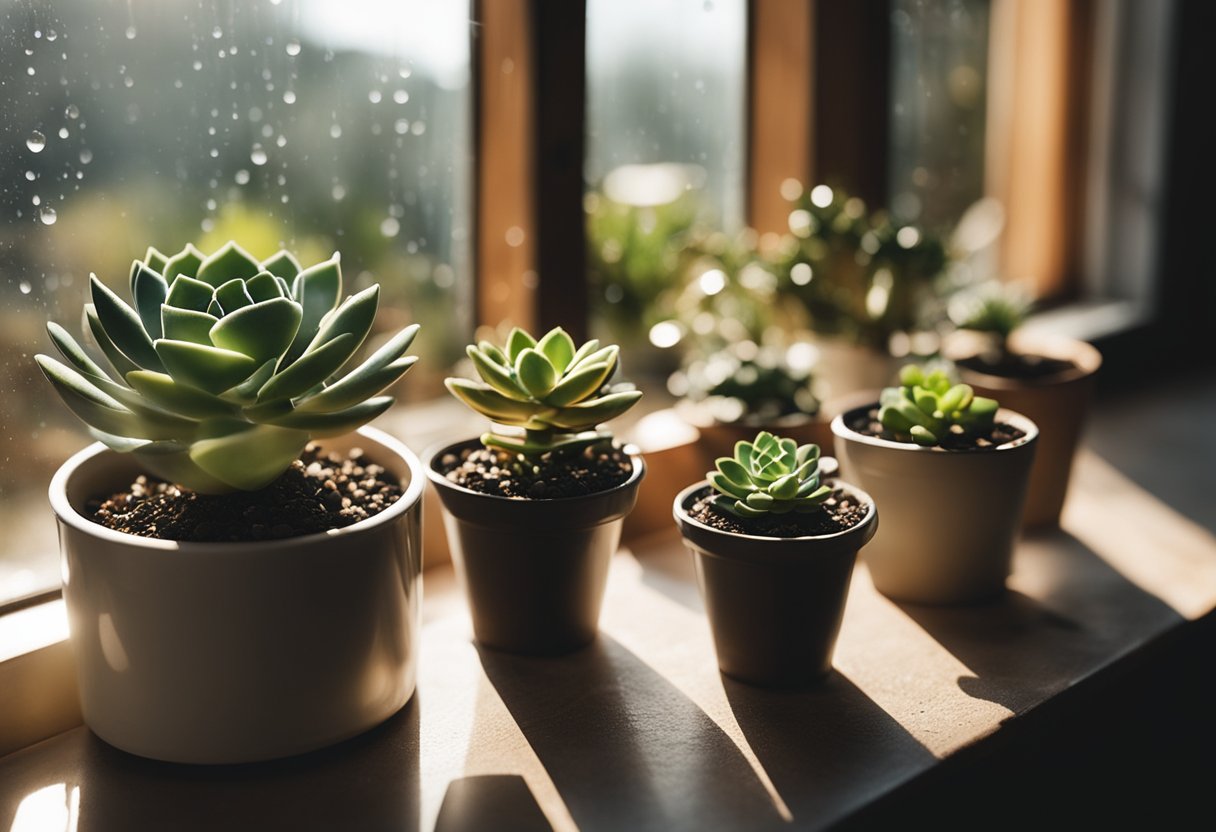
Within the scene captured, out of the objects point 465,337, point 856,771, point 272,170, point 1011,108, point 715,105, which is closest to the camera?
point 856,771

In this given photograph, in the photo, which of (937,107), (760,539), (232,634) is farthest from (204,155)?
(937,107)

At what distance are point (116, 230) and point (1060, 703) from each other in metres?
0.79

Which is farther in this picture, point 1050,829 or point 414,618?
point 1050,829

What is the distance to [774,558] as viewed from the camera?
0.84 meters

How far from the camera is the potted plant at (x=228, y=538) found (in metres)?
0.73

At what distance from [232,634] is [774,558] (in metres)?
0.36

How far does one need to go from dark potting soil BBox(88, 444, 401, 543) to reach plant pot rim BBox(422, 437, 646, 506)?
0.15 feet

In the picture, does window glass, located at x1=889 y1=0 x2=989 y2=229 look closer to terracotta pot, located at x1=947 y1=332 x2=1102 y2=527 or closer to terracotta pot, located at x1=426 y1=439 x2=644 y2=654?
terracotta pot, located at x1=947 y1=332 x2=1102 y2=527

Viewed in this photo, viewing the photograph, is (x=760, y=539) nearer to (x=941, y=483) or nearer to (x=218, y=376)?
(x=941, y=483)

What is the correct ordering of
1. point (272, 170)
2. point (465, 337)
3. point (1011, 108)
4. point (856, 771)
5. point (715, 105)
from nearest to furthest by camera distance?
point (856, 771), point (272, 170), point (465, 337), point (715, 105), point (1011, 108)

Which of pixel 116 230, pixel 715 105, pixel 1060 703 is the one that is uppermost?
pixel 715 105

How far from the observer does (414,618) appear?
847 millimetres

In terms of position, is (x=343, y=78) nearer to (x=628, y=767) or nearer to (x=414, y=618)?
(x=414, y=618)

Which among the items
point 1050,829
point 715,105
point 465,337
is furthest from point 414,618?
point 715,105
